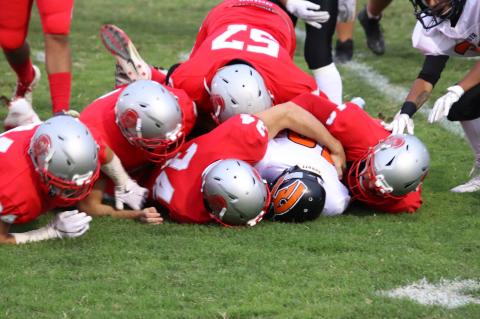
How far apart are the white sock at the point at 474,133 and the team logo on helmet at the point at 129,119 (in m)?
1.79

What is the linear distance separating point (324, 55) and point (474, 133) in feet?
3.24

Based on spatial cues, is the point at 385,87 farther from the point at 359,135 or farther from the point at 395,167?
the point at 395,167

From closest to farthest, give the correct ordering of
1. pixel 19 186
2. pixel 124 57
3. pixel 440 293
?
pixel 440 293 < pixel 19 186 < pixel 124 57

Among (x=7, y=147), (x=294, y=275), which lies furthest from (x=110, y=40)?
(x=294, y=275)

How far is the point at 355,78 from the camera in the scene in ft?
23.6

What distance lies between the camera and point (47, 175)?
12.7 feet

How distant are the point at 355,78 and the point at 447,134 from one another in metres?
1.49

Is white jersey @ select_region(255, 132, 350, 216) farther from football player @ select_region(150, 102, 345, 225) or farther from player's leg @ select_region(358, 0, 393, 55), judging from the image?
player's leg @ select_region(358, 0, 393, 55)

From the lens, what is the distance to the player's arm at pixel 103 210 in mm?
4297

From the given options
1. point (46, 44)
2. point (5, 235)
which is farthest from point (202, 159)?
point (46, 44)

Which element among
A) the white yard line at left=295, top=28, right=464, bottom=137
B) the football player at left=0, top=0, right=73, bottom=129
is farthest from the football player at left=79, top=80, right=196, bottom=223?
the white yard line at left=295, top=28, right=464, bottom=137

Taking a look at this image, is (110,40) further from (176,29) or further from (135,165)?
(176,29)

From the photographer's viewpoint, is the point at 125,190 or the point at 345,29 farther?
the point at 345,29

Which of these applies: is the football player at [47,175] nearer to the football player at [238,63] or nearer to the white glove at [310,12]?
the football player at [238,63]
